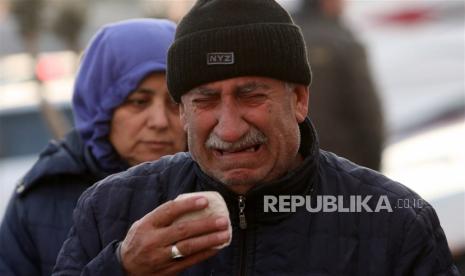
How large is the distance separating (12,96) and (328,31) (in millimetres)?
5242

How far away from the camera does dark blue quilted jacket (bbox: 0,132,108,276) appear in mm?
3443

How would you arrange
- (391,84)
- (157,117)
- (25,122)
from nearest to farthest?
(157,117)
(25,122)
(391,84)

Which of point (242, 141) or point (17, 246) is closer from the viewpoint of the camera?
point (242, 141)

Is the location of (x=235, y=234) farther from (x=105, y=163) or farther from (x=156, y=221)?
(x=105, y=163)

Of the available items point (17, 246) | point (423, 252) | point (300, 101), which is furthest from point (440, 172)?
point (423, 252)

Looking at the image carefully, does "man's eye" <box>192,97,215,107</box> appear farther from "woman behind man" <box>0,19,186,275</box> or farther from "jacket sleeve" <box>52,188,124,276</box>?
"woman behind man" <box>0,19,186,275</box>

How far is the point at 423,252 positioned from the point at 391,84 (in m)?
12.1

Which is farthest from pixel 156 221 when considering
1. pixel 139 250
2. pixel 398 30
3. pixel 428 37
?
pixel 398 30

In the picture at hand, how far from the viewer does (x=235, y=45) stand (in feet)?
8.70

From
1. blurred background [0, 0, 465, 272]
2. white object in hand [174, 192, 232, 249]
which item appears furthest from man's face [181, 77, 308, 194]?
blurred background [0, 0, 465, 272]

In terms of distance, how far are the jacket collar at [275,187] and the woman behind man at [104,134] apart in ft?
3.01

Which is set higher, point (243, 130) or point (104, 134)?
point (243, 130)

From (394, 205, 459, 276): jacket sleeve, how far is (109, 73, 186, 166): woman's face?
1.20 m

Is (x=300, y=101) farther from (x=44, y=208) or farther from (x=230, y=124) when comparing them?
(x=44, y=208)
